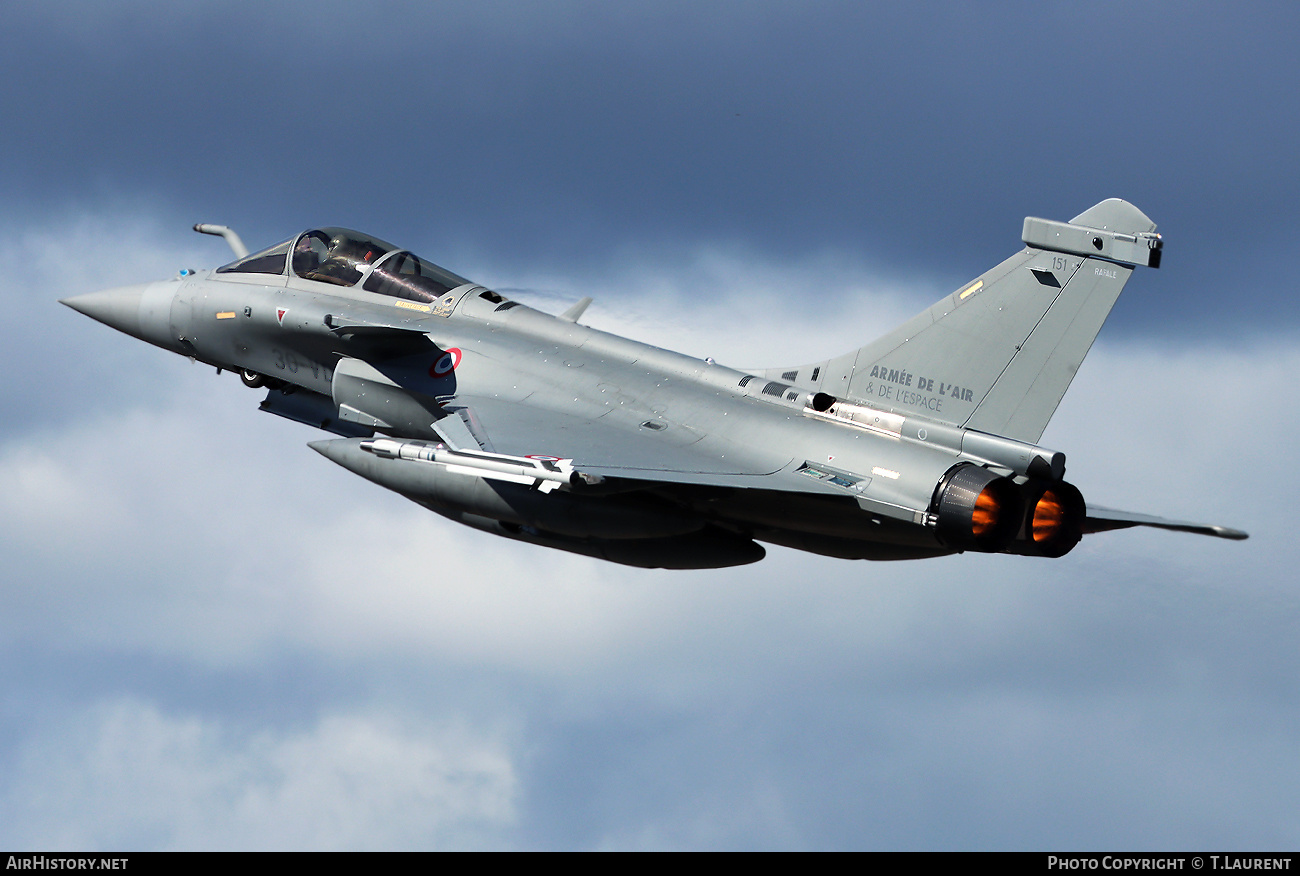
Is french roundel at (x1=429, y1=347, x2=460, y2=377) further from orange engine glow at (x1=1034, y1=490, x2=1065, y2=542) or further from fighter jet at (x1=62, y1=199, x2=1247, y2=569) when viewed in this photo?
orange engine glow at (x1=1034, y1=490, x2=1065, y2=542)

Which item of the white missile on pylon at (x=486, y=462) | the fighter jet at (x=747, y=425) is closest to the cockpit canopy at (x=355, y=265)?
the fighter jet at (x=747, y=425)

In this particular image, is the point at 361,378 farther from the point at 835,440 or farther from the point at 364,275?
the point at 835,440

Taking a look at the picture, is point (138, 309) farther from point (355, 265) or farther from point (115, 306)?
point (355, 265)

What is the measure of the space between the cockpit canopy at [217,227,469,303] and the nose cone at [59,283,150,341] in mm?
1678

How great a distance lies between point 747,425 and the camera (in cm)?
1438

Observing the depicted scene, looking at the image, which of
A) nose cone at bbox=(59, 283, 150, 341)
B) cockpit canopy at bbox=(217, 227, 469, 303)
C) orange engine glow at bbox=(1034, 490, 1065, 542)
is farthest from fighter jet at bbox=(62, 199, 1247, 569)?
nose cone at bbox=(59, 283, 150, 341)

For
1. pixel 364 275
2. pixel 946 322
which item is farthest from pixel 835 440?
pixel 364 275

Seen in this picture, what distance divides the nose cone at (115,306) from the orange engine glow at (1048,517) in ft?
40.6

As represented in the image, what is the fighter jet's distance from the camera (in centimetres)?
1303

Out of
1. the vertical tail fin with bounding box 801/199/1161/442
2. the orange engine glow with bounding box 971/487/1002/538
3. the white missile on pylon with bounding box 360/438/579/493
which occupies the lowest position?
the orange engine glow with bounding box 971/487/1002/538

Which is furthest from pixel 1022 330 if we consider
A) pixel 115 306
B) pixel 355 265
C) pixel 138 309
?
pixel 115 306

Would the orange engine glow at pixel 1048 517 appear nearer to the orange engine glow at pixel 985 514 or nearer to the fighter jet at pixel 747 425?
the fighter jet at pixel 747 425

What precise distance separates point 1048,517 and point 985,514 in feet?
2.40

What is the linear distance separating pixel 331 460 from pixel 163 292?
5.89 m
